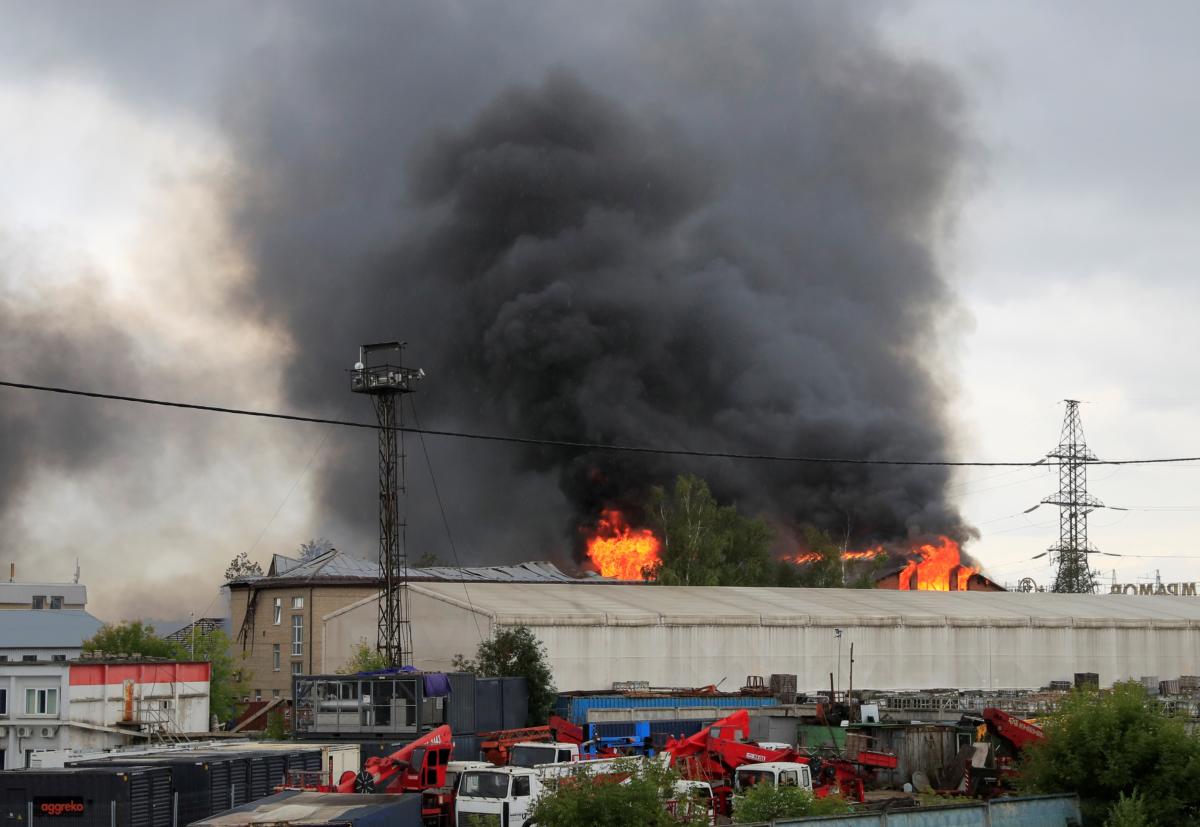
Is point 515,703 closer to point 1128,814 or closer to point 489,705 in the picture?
point 489,705

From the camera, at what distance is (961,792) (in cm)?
3541

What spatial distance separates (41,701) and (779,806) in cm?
3239

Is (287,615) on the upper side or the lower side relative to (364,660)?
upper

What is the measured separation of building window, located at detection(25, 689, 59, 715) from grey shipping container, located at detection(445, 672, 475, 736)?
1553cm

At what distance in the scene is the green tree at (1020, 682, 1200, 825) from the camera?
2630cm

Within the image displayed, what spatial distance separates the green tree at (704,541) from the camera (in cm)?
8094

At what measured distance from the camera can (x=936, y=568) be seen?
8700cm

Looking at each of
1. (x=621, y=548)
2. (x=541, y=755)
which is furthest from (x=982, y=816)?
(x=621, y=548)

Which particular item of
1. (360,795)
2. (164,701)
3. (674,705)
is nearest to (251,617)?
(164,701)

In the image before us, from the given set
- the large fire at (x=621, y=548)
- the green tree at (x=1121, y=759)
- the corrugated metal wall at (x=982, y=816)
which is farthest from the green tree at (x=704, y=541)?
the corrugated metal wall at (x=982, y=816)

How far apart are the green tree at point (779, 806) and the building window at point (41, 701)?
102ft

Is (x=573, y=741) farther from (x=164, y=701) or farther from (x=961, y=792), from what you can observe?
(x=164, y=701)

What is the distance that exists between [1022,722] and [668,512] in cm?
4902

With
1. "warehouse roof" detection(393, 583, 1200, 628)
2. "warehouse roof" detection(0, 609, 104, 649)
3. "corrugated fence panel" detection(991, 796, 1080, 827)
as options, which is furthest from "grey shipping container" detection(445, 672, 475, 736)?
"warehouse roof" detection(0, 609, 104, 649)
